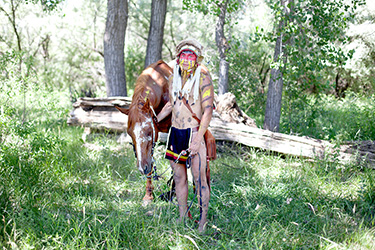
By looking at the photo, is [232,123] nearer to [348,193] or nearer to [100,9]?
[348,193]

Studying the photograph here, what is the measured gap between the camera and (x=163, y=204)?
168 inches

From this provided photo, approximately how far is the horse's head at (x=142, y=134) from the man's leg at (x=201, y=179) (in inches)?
24.5

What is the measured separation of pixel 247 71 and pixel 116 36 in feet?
12.8

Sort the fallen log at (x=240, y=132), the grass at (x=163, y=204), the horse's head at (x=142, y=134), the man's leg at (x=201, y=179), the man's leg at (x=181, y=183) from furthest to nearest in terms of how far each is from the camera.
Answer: the fallen log at (x=240, y=132) < the horse's head at (x=142, y=134) < the man's leg at (x=181, y=183) < the man's leg at (x=201, y=179) < the grass at (x=163, y=204)

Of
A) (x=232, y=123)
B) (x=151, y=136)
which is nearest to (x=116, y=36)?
(x=232, y=123)

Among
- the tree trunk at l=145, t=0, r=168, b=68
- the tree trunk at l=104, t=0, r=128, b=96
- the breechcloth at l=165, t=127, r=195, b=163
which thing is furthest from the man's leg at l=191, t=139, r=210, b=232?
the tree trunk at l=145, t=0, r=168, b=68

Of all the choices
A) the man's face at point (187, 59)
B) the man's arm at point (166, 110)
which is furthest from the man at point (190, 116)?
the man's arm at point (166, 110)

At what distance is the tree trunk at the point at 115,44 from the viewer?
773 cm

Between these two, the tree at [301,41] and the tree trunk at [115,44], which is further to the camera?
the tree trunk at [115,44]

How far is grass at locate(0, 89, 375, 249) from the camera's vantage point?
329 centimetres

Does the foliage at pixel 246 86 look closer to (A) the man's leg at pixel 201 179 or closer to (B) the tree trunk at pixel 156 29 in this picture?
(B) the tree trunk at pixel 156 29

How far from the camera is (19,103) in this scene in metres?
10.1

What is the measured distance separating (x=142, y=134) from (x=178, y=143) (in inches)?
19.9

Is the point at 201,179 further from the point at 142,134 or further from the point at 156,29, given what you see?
the point at 156,29
